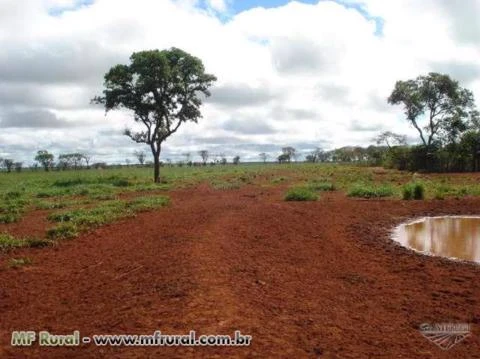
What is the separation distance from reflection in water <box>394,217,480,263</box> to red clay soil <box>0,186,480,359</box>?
855mm

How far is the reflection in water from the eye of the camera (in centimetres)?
1001

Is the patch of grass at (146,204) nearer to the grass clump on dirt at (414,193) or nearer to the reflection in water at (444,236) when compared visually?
the reflection in water at (444,236)

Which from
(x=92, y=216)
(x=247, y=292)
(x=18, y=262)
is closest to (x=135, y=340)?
(x=247, y=292)

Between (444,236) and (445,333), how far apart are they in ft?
23.8

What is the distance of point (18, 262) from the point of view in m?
8.52

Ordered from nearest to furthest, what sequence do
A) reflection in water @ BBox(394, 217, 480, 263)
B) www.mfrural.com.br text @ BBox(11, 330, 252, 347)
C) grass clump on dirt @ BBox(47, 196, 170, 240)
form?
www.mfrural.com.br text @ BBox(11, 330, 252, 347), reflection in water @ BBox(394, 217, 480, 263), grass clump on dirt @ BBox(47, 196, 170, 240)

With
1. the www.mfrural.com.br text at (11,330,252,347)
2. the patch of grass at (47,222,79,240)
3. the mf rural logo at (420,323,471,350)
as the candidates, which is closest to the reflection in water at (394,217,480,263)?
the mf rural logo at (420,323,471,350)

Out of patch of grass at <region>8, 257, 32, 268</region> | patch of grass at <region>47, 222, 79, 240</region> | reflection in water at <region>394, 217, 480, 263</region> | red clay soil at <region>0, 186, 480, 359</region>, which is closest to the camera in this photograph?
red clay soil at <region>0, 186, 480, 359</region>

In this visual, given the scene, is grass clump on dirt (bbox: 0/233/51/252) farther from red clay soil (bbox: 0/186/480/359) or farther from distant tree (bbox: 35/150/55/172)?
distant tree (bbox: 35/150/55/172)

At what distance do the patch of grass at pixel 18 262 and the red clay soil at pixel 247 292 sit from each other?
160mm

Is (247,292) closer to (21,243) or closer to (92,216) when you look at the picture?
(21,243)

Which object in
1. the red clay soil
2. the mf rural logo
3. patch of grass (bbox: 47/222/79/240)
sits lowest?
the mf rural logo

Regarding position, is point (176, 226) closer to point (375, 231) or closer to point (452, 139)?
point (375, 231)

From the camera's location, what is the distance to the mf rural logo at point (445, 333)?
16.2ft
